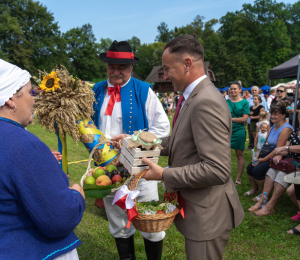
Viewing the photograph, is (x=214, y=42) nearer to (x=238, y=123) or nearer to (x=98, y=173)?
(x=238, y=123)

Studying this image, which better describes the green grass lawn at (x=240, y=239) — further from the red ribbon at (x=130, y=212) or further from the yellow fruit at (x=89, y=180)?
the red ribbon at (x=130, y=212)

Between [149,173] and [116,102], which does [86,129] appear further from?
[149,173]

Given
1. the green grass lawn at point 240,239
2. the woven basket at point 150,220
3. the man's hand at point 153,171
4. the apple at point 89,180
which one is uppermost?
the man's hand at point 153,171

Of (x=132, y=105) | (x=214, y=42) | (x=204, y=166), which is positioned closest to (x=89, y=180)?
(x=204, y=166)

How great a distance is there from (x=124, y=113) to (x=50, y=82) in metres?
0.91

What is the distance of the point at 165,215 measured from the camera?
5.65ft

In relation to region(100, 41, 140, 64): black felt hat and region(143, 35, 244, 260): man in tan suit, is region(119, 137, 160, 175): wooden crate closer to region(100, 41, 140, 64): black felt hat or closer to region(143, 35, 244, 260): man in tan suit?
region(143, 35, 244, 260): man in tan suit

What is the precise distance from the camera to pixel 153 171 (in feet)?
5.88

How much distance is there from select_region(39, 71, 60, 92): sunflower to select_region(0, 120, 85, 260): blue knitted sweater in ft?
4.20

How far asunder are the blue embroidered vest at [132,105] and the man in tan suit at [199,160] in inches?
41.9

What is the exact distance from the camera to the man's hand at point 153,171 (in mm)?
1778

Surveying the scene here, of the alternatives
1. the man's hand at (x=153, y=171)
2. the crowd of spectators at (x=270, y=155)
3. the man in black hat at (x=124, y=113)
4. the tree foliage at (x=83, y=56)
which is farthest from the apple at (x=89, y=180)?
the tree foliage at (x=83, y=56)

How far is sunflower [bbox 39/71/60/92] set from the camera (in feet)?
8.07

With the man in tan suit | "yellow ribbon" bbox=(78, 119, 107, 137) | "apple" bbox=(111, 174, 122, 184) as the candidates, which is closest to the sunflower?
"yellow ribbon" bbox=(78, 119, 107, 137)
